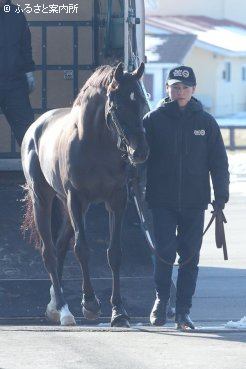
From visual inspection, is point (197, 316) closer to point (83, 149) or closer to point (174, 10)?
point (83, 149)

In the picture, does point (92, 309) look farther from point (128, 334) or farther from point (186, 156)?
point (186, 156)

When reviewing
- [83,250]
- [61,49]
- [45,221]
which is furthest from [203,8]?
[83,250]

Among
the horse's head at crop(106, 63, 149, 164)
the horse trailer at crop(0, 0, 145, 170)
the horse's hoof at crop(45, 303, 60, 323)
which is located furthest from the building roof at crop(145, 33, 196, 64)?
the horse's head at crop(106, 63, 149, 164)

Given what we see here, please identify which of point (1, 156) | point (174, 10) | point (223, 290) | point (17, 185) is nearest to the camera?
point (223, 290)

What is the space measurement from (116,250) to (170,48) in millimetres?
45556

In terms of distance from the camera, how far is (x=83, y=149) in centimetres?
805

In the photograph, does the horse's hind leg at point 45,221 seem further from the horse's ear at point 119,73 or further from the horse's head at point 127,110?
the horse's ear at point 119,73

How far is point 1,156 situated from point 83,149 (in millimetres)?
4505

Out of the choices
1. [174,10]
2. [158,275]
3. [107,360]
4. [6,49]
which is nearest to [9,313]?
[158,275]

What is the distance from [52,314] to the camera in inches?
344

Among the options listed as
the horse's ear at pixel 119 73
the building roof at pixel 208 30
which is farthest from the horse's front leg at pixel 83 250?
the building roof at pixel 208 30

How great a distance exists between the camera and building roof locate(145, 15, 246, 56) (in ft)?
180

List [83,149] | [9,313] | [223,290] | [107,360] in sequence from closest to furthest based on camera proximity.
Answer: [107,360] < [83,149] < [9,313] < [223,290]

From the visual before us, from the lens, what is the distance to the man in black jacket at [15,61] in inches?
404
